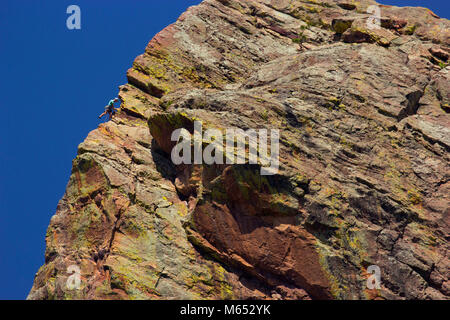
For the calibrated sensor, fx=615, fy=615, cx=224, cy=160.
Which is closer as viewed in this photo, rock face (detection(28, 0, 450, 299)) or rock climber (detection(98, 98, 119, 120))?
rock face (detection(28, 0, 450, 299))

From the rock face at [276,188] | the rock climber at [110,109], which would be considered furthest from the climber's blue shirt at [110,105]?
the rock face at [276,188]

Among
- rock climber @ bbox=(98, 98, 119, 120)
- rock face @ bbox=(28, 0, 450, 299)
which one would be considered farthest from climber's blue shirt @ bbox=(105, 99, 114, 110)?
rock face @ bbox=(28, 0, 450, 299)

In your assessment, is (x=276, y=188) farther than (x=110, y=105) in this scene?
No

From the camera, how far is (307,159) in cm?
3344

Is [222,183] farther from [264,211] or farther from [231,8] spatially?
[231,8]

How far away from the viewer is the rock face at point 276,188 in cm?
3078

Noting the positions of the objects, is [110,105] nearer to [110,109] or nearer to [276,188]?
[110,109]

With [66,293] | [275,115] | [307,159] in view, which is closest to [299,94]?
[275,115]

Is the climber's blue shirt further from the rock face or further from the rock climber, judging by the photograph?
the rock face

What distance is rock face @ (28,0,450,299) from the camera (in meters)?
30.8

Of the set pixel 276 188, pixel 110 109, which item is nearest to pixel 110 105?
pixel 110 109

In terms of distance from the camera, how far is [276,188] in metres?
31.5

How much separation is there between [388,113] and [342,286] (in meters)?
11.6

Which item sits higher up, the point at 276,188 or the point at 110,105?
the point at 110,105
